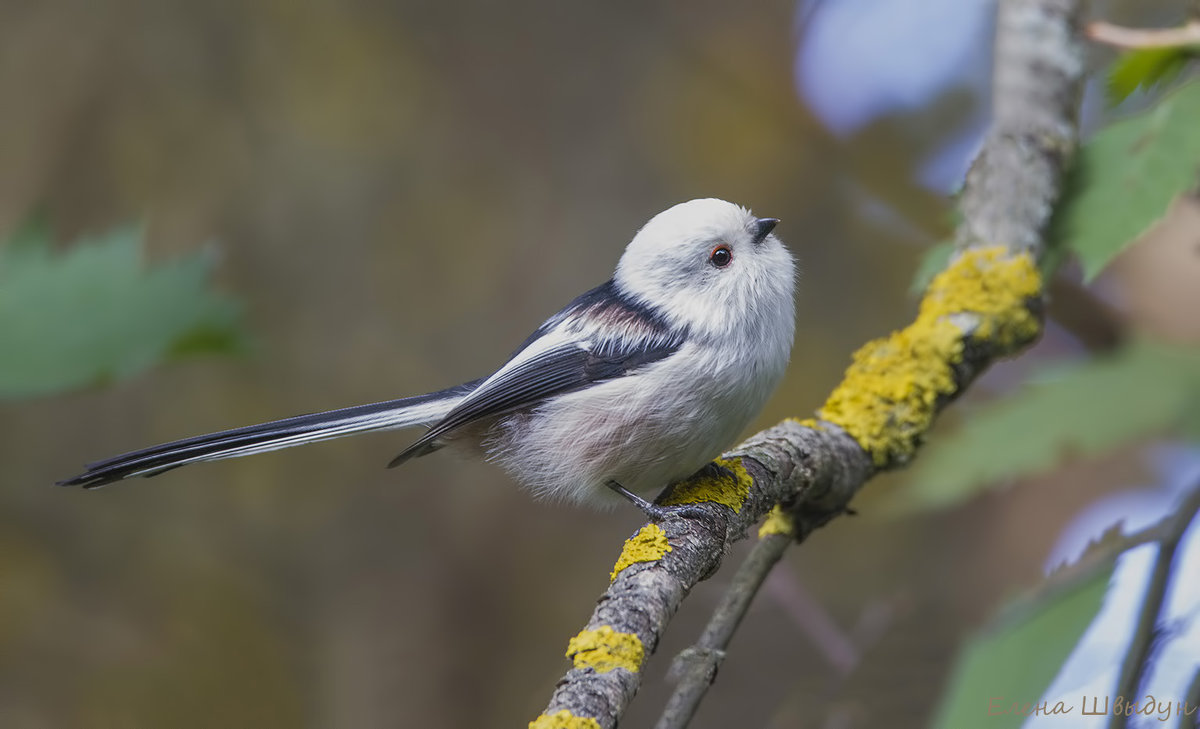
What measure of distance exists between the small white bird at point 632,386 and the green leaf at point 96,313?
24 cm

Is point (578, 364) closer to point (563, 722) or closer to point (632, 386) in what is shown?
point (632, 386)

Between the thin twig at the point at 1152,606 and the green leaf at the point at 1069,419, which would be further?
the green leaf at the point at 1069,419

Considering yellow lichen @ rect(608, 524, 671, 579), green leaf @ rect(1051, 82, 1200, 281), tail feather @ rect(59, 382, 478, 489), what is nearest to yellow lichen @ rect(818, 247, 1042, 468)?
green leaf @ rect(1051, 82, 1200, 281)

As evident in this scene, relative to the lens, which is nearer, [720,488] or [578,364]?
[720,488]

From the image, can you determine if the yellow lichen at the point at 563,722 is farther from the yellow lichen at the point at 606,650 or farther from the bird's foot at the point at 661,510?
the bird's foot at the point at 661,510

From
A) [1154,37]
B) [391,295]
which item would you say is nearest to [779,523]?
[1154,37]

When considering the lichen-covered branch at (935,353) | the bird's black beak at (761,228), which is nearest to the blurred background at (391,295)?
the lichen-covered branch at (935,353)

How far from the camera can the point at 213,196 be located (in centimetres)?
467

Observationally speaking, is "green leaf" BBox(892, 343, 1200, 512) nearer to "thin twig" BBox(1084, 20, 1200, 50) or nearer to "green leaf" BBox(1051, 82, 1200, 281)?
"green leaf" BBox(1051, 82, 1200, 281)

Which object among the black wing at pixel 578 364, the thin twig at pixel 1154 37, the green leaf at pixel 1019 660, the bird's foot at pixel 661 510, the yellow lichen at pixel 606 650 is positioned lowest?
the yellow lichen at pixel 606 650

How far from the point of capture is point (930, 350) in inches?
88.6

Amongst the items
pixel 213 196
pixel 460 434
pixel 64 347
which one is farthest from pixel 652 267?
→ pixel 213 196

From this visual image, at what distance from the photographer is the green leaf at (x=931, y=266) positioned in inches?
92.0

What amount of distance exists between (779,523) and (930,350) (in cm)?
60
